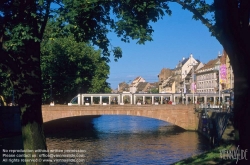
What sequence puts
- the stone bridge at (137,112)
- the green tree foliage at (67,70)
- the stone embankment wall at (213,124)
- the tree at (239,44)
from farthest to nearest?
1. the green tree foliage at (67,70)
2. the stone bridge at (137,112)
3. the stone embankment wall at (213,124)
4. the tree at (239,44)

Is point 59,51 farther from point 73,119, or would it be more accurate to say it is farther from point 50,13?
point 50,13

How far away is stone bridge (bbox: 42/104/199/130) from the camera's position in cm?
5116

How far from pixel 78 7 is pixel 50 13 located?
0.74m

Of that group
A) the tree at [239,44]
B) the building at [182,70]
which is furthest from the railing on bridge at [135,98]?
the tree at [239,44]

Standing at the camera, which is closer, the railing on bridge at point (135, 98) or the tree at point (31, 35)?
the tree at point (31, 35)

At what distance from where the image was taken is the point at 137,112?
173ft

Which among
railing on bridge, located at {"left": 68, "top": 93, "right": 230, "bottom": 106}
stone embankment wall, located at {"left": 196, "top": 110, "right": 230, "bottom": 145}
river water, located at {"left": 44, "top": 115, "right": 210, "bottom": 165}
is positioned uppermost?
railing on bridge, located at {"left": 68, "top": 93, "right": 230, "bottom": 106}

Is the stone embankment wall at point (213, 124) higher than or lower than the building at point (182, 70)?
lower

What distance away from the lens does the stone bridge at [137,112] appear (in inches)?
2014

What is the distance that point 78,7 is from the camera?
9.47 m

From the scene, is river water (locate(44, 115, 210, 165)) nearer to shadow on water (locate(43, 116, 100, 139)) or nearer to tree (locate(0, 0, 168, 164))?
shadow on water (locate(43, 116, 100, 139))

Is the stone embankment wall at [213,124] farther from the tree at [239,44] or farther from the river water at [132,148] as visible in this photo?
the tree at [239,44]

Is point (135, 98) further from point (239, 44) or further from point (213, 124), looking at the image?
point (239, 44)

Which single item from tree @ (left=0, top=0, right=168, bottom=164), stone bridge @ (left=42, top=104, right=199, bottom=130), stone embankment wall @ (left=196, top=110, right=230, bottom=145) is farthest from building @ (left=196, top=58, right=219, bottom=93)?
tree @ (left=0, top=0, right=168, bottom=164)
